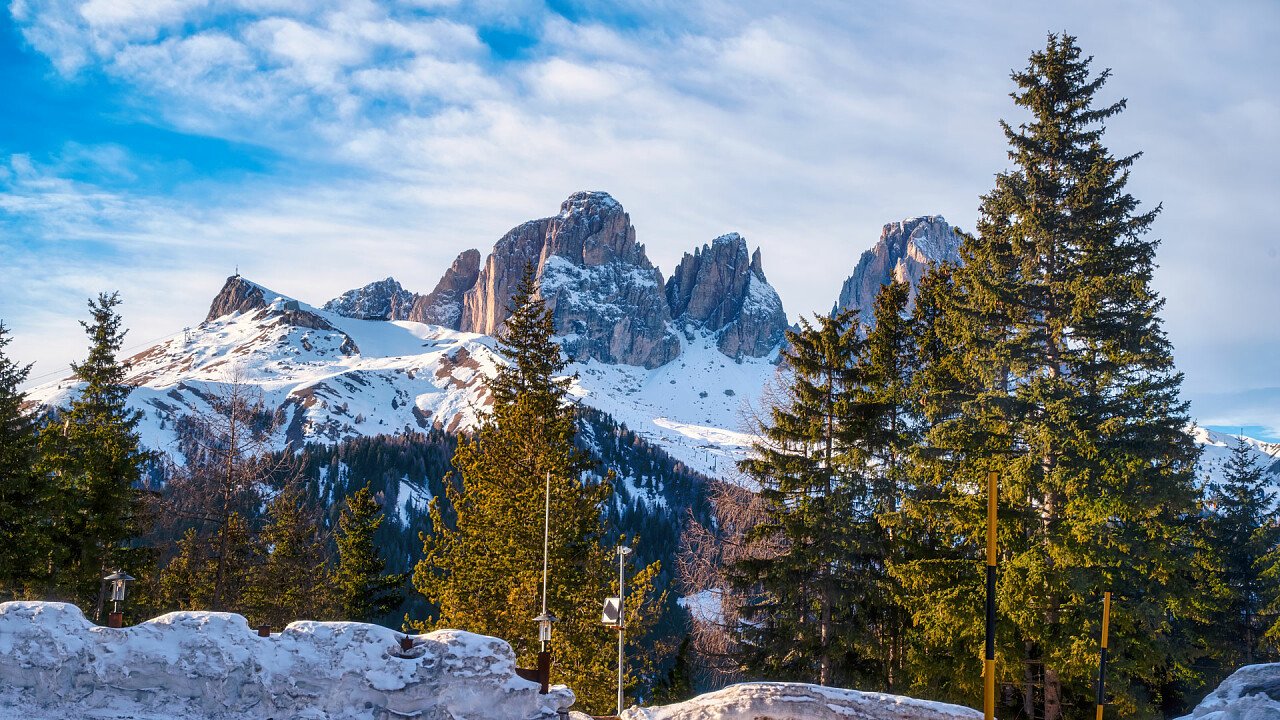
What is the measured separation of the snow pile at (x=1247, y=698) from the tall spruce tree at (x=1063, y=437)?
439 cm

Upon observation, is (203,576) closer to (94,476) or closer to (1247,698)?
(94,476)

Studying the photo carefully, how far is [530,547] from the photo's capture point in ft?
70.9

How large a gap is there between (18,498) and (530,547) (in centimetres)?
1520

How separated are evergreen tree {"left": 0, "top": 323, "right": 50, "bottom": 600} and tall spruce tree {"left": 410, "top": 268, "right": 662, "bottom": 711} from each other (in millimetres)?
11138

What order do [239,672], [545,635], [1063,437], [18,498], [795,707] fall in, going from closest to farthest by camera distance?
[239,672]
[795,707]
[545,635]
[1063,437]
[18,498]

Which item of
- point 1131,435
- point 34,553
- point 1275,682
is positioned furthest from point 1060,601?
point 34,553

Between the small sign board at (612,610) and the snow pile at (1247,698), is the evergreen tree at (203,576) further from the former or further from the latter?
the snow pile at (1247,698)

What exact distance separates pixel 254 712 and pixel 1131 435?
17337 mm

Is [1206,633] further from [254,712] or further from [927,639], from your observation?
[254,712]

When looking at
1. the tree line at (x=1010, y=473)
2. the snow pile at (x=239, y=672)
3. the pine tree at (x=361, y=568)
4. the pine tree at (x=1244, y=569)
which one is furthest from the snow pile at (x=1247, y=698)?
the pine tree at (x=361, y=568)

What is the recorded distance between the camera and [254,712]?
10.9m

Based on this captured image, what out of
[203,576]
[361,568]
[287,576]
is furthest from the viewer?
[361,568]

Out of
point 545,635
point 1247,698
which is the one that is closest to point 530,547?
point 545,635

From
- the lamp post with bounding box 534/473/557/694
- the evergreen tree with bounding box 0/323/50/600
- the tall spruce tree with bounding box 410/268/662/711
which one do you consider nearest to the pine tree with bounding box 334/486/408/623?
the evergreen tree with bounding box 0/323/50/600
